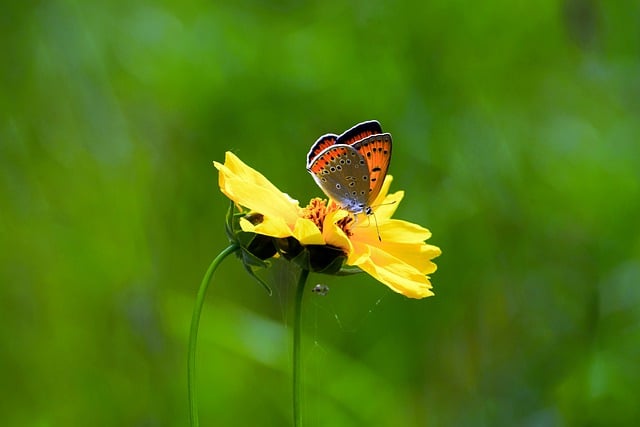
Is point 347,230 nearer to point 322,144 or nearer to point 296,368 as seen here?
point 322,144

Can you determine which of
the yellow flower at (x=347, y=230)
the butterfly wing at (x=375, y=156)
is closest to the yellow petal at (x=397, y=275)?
the yellow flower at (x=347, y=230)

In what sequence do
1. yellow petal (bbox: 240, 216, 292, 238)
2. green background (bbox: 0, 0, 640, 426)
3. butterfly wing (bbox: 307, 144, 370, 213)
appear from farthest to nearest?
green background (bbox: 0, 0, 640, 426) < butterfly wing (bbox: 307, 144, 370, 213) < yellow petal (bbox: 240, 216, 292, 238)

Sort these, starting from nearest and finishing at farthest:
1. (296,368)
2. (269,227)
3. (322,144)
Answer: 1. (296,368)
2. (269,227)
3. (322,144)

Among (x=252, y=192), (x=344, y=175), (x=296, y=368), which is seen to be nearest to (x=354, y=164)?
(x=344, y=175)

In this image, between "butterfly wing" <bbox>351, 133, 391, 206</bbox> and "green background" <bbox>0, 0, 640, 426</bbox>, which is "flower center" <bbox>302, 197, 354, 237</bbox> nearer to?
"butterfly wing" <bbox>351, 133, 391, 206</bbox>

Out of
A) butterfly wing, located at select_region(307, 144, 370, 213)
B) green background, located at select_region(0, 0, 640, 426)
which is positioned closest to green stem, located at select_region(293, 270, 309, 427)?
butterfly wing, located at select_region(307, 144, 370, 213)

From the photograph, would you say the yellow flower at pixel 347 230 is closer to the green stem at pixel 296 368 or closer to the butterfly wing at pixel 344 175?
the butterfly wing at pixel 344 175

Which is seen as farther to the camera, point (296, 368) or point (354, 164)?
point (354, 164)
